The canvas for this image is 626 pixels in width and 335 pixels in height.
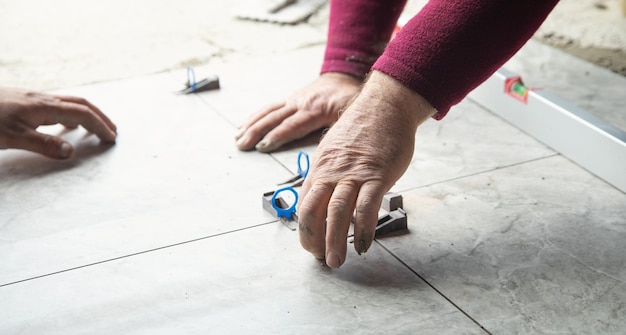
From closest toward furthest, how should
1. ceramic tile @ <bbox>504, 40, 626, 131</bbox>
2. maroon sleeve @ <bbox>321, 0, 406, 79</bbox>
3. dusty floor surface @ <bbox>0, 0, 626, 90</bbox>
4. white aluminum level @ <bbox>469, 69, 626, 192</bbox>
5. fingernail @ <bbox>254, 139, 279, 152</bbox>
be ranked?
white aluminum level @ <bbox>469, 69, 626, 192</bbox> < fingernail @ <bbox>254, 139, 279, 152</bbox> < maroon sleeve @ <bbox>321, 0, 406, 79</bbox> < ceramic tile @ <bbox>504, 40, 626, 131</bbox> < dusty floor surface @ <bbox>0, 0, 626, 90</bbox>

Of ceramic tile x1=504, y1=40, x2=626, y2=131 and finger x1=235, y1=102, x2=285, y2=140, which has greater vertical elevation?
finger x1=235, y1=102, x2=285, y2=140

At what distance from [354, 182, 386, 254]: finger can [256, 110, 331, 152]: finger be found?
1.43ft

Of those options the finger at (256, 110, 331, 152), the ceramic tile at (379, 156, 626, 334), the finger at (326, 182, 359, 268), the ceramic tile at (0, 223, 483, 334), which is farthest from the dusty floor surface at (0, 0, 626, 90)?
the finger at (326, 182, 359, 268)

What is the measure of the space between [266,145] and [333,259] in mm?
461

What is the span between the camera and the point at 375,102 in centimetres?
113

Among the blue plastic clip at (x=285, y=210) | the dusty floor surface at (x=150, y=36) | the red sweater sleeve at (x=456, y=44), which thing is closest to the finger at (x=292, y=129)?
the blue plastic clip at (x=285, y=210)

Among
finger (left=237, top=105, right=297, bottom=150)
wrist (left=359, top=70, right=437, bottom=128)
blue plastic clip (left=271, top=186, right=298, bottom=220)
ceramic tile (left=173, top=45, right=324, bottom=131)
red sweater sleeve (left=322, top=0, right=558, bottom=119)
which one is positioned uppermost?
red sweater sleeve (left=322, top=0, right=558, bottom=119)

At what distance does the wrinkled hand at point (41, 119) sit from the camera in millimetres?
1397

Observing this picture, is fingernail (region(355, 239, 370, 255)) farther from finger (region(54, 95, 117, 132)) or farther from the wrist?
finger (region(54, 95, 117, 132))

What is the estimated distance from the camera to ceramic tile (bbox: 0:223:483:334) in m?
0.98

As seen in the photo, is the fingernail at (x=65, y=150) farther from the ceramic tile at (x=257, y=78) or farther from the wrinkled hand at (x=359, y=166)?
the wrinkled hand at (x=359, y=166)

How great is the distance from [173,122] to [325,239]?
0.64 m

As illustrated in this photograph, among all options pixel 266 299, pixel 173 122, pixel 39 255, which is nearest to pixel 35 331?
pixel 39 255

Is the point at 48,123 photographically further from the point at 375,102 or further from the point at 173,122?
the point at 375,102
